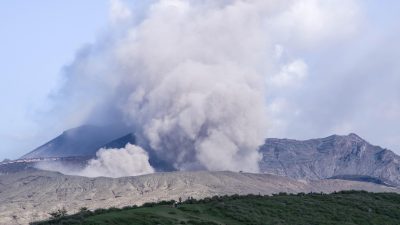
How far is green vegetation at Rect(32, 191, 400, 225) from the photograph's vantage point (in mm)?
73625

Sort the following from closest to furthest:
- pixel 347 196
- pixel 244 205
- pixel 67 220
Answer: pixel 67 220 → pixel 244 205 → pixel 347 196

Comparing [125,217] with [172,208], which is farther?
[172,208]

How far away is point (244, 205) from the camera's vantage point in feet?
285

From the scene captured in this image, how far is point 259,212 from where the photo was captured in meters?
84.3

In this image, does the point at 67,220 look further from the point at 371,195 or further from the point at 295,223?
the point at 371,195

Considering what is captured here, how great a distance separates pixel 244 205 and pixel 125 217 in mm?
19300

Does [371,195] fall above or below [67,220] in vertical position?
above

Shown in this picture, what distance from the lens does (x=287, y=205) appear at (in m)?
88.6

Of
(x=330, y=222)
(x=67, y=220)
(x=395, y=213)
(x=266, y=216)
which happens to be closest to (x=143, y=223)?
(x=67, y=220)

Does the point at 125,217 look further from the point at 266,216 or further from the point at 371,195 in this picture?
the point at 371,195

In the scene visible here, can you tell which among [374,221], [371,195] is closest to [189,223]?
[374,221]

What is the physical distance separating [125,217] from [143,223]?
2.29 m

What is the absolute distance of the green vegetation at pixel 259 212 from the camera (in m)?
73.6

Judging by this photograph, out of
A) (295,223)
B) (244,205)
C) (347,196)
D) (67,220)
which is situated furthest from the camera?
(347,196)
